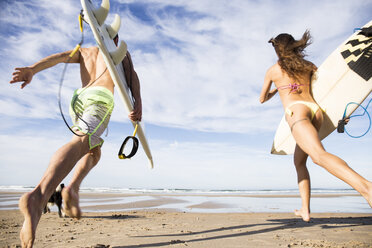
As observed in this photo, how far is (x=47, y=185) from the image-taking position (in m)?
1.77

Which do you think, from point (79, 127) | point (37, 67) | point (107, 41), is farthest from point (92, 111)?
point (107, 41)

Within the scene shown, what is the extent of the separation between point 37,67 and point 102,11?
30.9 inches

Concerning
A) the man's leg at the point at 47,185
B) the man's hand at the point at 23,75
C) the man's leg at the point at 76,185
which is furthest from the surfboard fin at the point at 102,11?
the man's leg at the point at 76,185

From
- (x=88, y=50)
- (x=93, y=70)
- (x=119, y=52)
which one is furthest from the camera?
(x=88, y=50)

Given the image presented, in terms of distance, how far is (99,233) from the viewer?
3303mm

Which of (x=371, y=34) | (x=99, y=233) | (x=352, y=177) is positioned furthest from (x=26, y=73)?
(x=371, y=34)

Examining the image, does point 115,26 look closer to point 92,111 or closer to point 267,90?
point 92,111

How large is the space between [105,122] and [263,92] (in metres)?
1.89

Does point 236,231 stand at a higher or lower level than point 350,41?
lower

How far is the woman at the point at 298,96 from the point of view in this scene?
2.38 m

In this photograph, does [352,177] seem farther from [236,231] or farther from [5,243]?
[5,243]

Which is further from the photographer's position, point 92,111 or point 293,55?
point 293,55

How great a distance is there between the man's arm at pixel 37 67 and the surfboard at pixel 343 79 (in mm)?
2816

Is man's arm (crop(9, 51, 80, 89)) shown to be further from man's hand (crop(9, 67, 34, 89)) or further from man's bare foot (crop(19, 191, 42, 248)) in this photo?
man's bare foot (crop(19, 191, 42, 248))
